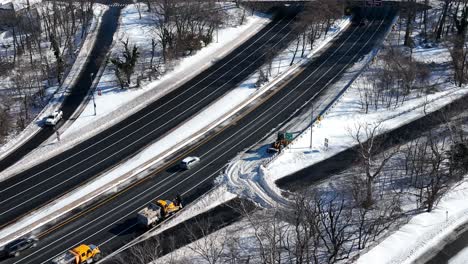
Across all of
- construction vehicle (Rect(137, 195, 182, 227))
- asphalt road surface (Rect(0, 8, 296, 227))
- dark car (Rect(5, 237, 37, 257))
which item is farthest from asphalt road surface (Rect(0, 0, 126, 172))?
construction vehicle (Rect(137, 195, 182, 227))

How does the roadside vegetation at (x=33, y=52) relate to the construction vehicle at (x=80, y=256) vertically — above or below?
above

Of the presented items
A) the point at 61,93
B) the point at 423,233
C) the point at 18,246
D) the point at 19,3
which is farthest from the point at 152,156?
the point at 19,3

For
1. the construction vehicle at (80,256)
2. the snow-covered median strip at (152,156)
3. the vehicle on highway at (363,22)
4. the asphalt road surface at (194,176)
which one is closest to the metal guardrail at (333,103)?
the asphalt road surface at (194,176)

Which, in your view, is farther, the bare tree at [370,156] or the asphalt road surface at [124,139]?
the asphalt road surface at [124,139]

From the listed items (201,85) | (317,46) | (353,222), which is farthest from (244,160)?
(317,46)

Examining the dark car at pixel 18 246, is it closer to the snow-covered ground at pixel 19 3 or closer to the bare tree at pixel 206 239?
the bare tree at pixel 206 239
